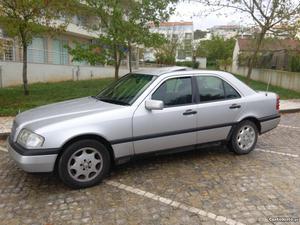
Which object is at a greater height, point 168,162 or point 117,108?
point 117,108

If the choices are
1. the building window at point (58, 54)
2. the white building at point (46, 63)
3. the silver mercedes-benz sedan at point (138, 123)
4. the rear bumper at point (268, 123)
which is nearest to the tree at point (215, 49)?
the white building at point (46, 63)

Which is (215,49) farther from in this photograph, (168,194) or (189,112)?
(168,194)

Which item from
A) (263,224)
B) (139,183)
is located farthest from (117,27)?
(263,224)

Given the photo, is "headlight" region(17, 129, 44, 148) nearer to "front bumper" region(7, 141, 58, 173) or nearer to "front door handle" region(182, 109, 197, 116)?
"front bumper" region(7, 141, 58, 173)

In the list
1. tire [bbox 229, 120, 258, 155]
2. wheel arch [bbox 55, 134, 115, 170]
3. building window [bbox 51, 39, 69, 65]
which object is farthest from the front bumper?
building window [bbox 51, 39, 69, 65]

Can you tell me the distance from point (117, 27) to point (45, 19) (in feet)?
8.48

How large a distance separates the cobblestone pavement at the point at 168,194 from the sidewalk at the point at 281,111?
1317mm

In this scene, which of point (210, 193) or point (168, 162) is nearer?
point (210, 193)

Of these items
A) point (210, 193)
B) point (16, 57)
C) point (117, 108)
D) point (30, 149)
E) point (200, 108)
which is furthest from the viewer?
point (16, 57)

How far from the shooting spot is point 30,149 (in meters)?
3.59

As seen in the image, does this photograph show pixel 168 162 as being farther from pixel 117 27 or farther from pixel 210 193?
pixel 117 27

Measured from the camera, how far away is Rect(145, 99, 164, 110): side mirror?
4066 mm

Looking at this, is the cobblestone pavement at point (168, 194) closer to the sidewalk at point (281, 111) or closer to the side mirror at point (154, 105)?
the side mirror at point (154, 105)

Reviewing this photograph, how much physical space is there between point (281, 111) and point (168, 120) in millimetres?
7208
